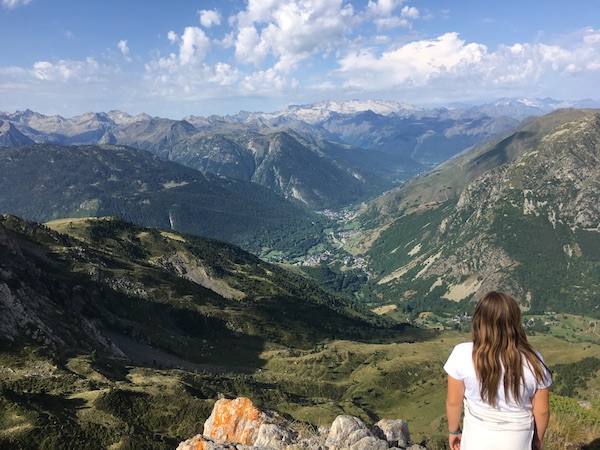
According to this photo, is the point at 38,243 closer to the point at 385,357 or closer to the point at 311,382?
the point at 311,382

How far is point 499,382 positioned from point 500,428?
1556 mm

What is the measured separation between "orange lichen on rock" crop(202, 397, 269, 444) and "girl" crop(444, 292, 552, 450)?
74.0 feet

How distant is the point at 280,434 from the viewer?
89.5 ft

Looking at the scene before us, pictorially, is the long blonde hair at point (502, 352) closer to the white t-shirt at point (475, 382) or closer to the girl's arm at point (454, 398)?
the white t-shirt at point (475, 382)

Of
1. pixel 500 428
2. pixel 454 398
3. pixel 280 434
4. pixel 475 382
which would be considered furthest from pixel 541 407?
pixel 280 434

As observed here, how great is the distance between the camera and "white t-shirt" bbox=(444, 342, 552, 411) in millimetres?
11047

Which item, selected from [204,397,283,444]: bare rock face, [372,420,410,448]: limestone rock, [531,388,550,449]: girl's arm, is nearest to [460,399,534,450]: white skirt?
[531,388,550,449]: girl's arm

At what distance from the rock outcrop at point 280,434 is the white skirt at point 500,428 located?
44.4 feet

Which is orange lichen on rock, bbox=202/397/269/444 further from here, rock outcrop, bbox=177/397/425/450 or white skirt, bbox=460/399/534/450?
white skirt, bbox=460/399/534/450

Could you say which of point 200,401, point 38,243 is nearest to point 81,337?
point 200,401

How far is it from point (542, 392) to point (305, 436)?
19.8 metres

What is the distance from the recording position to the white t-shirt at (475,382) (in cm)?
1105

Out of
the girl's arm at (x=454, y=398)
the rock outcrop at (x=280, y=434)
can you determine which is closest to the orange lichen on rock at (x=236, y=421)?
the rock outcrop at (x=280, y=434)

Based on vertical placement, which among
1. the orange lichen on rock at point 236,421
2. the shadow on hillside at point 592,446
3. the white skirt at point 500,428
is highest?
the white skirt at point 500,428
